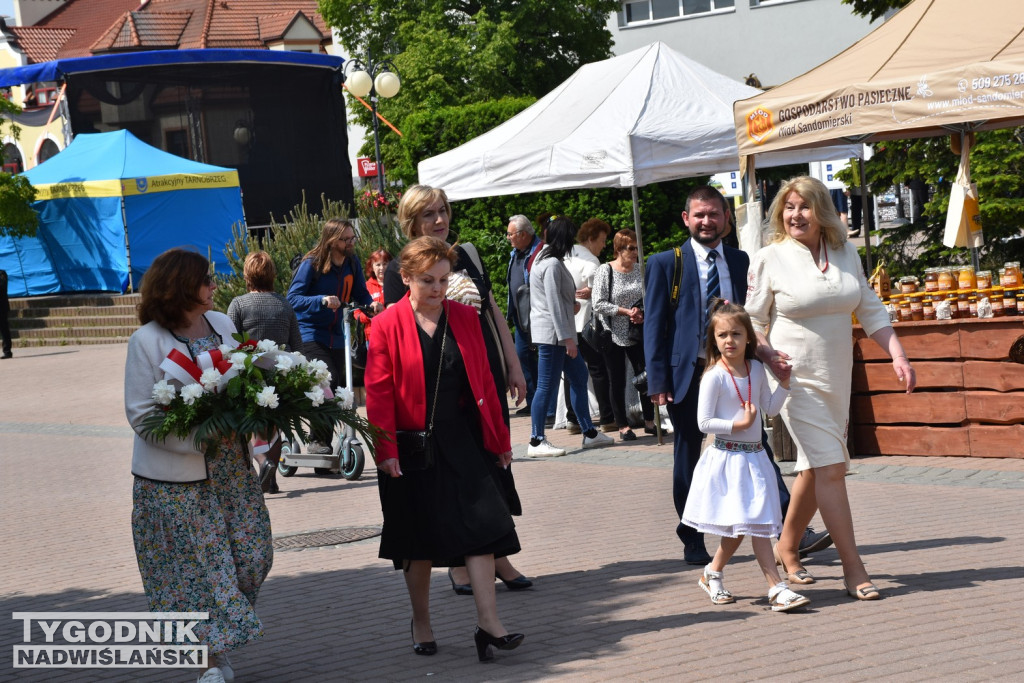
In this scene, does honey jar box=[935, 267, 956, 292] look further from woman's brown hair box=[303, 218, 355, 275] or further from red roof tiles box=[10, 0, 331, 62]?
red roof tiles box=[10, 0, 331, 62]

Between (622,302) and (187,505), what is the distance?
21.7 feet

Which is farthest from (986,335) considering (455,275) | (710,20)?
(710,20)

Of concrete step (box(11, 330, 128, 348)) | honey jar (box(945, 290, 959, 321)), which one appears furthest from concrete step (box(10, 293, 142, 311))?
honey jar (box(945, 290, 959, 321))

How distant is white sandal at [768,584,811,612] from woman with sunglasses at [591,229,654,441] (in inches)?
212

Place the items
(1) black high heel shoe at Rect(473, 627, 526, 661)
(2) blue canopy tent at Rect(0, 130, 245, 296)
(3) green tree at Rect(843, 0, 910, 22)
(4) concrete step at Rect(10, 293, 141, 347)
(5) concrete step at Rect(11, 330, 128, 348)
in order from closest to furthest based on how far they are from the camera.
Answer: (1) black high heel shoe at Rect(473, 627, 526, 661) → (3) green tree at Rect(843, 0, 910, 22) → (5) concrete step at Rect(11, 330, 128, 348) → (4) concrete step at Rect(10, 293, 141, 347) → (2) blue canopy tent at Rect(0, 130, 245, 296)

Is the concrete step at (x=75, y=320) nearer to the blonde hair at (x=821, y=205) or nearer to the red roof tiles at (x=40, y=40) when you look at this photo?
the blonde hair at (x=821, y=205)

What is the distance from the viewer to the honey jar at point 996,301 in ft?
29.5

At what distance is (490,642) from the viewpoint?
5.22 m

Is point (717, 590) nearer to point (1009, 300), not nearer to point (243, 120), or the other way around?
point (1009, 300)

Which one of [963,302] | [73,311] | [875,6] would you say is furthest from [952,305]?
[73,311]

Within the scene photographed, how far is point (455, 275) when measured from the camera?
6.54m

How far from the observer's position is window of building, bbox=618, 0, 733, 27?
48.2 meters

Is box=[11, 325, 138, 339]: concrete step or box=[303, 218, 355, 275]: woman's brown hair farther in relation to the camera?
box=[11, 325, 138, 339]: concrete step

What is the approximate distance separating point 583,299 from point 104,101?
25.8m
